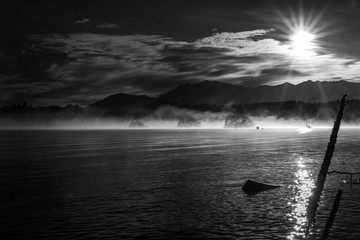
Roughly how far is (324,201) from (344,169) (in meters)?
32.7

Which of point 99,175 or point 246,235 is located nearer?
point 246,235

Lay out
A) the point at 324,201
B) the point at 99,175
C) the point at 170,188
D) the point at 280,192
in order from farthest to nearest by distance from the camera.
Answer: the point at 99,175 < the point at 170,188 < the point at 280,192 < the point at 324,201

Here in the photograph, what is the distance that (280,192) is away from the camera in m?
49.3

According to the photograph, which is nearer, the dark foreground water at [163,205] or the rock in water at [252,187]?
the dark foreground water at [163,205]

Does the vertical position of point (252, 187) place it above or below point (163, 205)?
above

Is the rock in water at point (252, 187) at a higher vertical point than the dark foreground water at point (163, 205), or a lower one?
higher

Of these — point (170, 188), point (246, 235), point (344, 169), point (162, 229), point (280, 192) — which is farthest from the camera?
point (344, 169)

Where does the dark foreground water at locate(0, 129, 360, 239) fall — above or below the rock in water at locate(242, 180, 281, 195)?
below

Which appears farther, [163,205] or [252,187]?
[252,187]

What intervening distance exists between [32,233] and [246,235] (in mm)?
17576

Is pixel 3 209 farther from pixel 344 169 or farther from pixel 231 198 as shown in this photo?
pixel 344 169

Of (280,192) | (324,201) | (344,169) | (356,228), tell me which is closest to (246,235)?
(356,228)

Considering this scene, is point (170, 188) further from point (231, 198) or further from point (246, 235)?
point (246, 235)

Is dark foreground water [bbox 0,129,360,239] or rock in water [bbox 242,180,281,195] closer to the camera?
dark foreground water [bbox 0,129,360,239]
